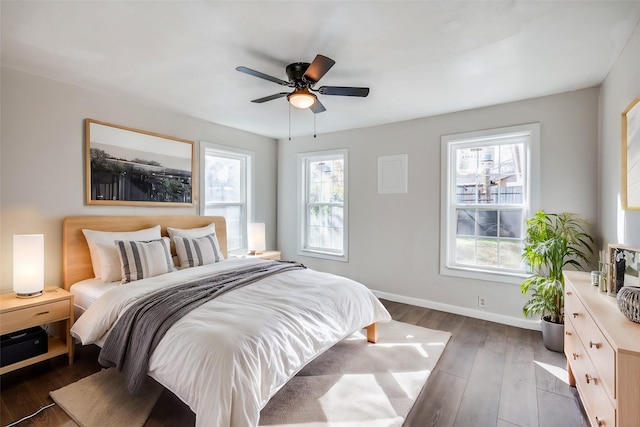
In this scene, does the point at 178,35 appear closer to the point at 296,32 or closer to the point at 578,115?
the point at 296,32

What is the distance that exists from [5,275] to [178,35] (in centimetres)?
246

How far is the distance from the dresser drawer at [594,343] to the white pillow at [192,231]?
3496 millimetres

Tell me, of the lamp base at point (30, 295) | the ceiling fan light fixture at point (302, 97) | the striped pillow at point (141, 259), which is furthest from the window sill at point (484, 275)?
the lamp base at point (30, 295)

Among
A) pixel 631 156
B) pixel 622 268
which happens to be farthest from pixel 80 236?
pixel 631 156

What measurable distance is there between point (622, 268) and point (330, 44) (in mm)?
2327

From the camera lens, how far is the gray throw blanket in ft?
6.02

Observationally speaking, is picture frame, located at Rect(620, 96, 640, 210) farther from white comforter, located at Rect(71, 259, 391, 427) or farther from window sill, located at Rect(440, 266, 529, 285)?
white comforter, located at Rect(71, 259, 391, 427)

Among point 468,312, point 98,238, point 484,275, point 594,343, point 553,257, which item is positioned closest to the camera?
point 594,343

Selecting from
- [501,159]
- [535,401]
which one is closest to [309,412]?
[535,401]

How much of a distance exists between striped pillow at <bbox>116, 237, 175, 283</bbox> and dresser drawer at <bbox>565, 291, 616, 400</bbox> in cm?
317

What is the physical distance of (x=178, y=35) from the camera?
208 cm

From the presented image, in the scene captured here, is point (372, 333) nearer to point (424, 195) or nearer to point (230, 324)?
point (230, 324)

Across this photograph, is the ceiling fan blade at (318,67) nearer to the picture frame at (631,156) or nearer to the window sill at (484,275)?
the picture frame at (631,156)

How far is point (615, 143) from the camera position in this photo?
239 centimetres
